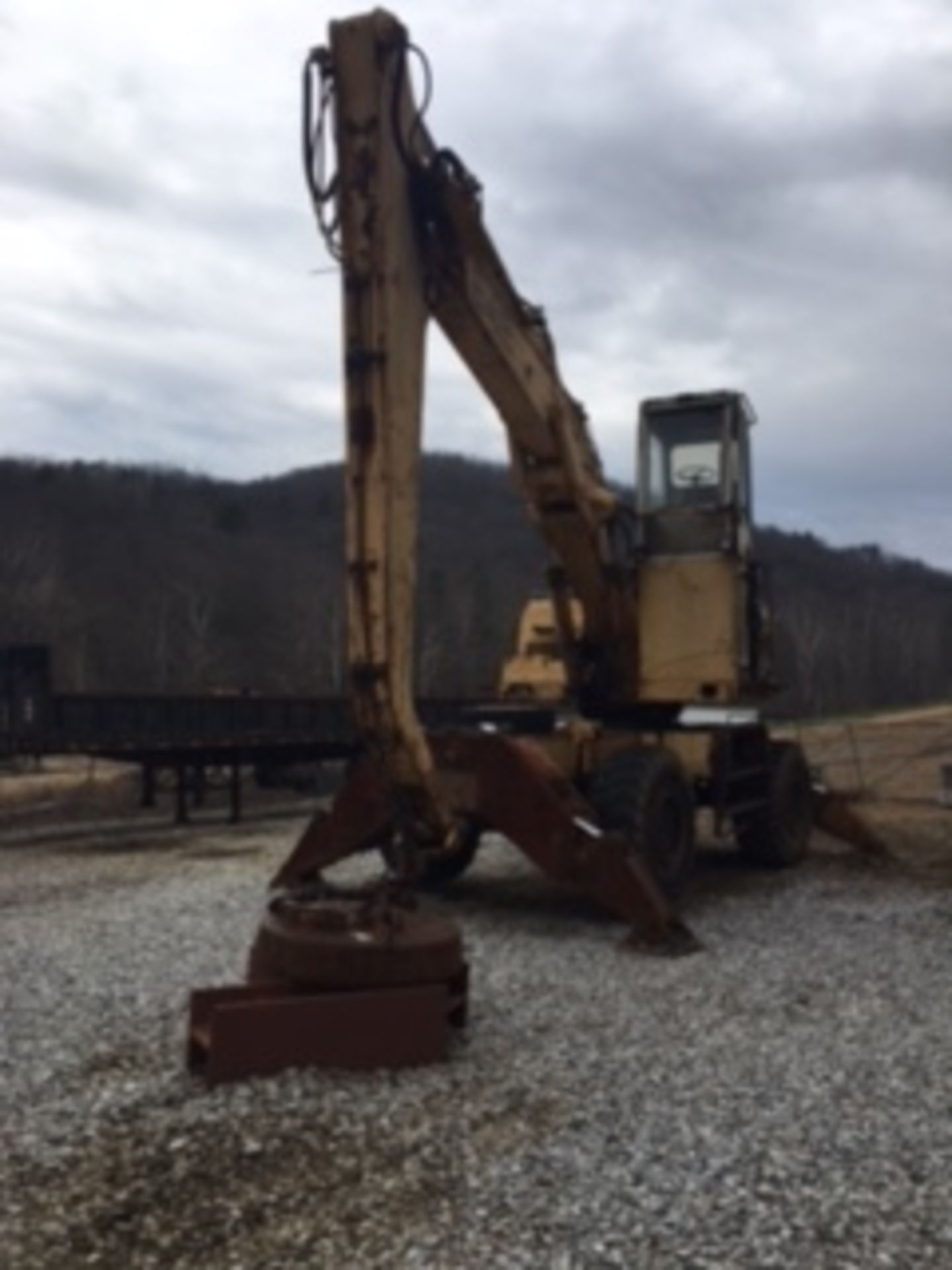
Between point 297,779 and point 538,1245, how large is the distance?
21800 millimetres

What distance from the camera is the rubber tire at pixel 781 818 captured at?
15391mm

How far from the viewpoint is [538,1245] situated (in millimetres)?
5375

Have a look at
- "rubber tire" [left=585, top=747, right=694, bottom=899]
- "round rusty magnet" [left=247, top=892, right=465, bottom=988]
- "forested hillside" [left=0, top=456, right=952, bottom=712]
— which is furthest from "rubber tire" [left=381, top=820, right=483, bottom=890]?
"forested hillside" [left=0, top=456, right=952, bottom=712]

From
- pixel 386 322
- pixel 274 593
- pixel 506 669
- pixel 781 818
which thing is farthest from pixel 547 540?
pixel 274 593

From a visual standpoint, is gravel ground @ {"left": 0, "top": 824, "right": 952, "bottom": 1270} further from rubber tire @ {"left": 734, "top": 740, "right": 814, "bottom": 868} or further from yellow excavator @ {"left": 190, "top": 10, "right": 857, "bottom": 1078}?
rubber tire @ {"left": 734, "top": 740, "right": 814, "bottom": 868}

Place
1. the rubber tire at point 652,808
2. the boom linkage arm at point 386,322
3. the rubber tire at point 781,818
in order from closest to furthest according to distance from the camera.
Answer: the boom linkage arm at point 386,322
the rubber tire at point 652,808
the rubber tire at point 781,818

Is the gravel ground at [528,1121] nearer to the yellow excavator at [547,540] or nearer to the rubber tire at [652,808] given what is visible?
the rubber tire at [652,808]

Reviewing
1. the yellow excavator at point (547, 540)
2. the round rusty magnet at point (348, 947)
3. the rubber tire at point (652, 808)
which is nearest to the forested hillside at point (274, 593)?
the yellow excavator at point (547, 540)

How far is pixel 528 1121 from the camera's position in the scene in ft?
22.4

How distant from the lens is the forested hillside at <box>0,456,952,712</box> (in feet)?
253

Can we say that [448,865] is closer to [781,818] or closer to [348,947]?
[781,818]

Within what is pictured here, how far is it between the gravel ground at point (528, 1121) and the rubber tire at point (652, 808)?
1.01m

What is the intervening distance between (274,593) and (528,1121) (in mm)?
95620

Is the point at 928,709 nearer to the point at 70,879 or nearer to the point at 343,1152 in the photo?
the point at 70,879
